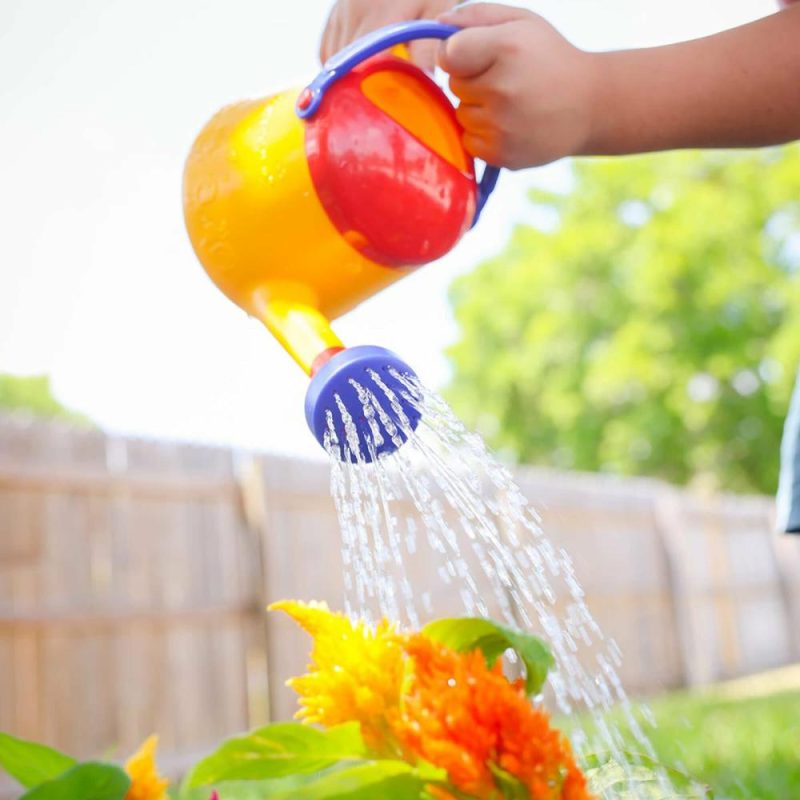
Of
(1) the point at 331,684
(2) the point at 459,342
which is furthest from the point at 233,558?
(2) the point at 459,342

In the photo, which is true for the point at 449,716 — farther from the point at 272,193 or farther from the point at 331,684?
the point at 272,193

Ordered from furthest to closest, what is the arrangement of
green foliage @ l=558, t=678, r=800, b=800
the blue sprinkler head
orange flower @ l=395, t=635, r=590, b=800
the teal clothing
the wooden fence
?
the wooden fence → green foliage @ l=558, t=678, r=800, b=800 → the teal clothing → the blue sprinkler head → orange flower @ l=395, t=635, r=590, b=800

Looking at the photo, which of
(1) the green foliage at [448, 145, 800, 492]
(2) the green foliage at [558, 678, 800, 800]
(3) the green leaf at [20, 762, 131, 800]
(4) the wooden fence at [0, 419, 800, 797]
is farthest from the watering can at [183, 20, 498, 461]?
(1) the green foliage at [448, 145, 800, 492]

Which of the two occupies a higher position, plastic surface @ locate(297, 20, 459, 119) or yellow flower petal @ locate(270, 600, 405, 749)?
plastic surface @ locate(297, 20, 459, 119)

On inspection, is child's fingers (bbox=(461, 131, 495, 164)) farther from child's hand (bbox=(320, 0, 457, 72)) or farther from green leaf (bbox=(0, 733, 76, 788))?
green leaf (bbox=(0, 733, 76, 788))

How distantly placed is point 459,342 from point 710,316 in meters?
4.88

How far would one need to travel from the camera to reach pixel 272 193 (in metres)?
0.79

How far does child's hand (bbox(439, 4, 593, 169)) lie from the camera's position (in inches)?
28.8

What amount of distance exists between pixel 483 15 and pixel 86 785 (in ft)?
1.87

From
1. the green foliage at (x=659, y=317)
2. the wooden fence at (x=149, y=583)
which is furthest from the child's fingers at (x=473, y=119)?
the green foliage at (x=659, y=317)

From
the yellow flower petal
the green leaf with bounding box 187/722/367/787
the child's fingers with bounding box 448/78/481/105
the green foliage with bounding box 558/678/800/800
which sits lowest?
the green foliage with bounding box 558/678/800/800

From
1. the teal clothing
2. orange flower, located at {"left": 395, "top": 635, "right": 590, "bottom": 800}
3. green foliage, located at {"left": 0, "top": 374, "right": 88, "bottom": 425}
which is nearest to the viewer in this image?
orange flower, located at {"left": 395, "top": 635, "right": 590, "bottom": 800}

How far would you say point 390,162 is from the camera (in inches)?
30.3

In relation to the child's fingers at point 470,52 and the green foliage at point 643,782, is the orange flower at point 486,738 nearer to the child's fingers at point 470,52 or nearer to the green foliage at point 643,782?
the green foliage at point 643,782
